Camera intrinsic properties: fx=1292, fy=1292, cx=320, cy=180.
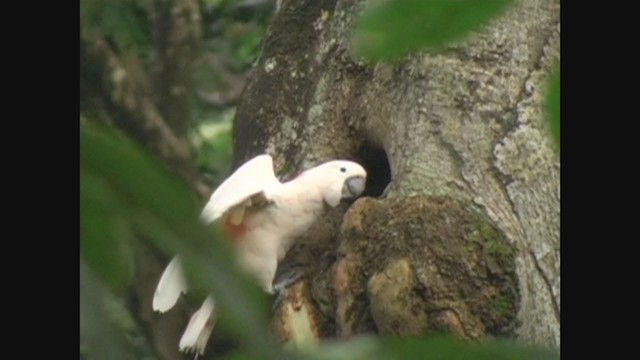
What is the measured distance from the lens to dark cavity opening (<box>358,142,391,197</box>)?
7.59 feet

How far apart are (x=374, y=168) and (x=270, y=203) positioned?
0.20m

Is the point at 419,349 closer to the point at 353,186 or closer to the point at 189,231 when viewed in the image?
the point at 189,231

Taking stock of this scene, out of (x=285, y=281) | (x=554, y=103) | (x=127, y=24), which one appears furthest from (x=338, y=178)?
(x=554, y=103)

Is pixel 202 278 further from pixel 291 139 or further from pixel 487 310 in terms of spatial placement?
pixel 291 139

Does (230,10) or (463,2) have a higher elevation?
(230,10)

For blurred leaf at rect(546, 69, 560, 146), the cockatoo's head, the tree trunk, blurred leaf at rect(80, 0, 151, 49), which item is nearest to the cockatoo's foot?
the tree trunk

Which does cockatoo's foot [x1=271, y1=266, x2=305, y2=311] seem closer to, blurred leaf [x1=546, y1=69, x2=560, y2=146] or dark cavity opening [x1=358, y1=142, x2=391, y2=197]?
dark cavity opening [x1=358, y1=142, x2=391, y2=197]

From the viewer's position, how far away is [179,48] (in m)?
3.34

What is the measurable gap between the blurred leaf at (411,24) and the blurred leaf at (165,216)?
0.14 meters

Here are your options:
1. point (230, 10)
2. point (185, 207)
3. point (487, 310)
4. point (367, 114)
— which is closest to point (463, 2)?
point (185, 207)

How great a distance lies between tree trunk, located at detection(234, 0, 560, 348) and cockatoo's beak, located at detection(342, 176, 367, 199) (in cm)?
7

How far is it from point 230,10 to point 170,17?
0.51m

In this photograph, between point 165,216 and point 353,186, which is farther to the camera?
point 353,186

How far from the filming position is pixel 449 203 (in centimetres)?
204
